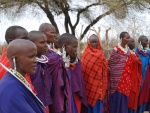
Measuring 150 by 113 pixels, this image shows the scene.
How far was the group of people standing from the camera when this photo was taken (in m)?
2.19

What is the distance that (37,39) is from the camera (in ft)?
11.2

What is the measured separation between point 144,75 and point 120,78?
1.01 meters

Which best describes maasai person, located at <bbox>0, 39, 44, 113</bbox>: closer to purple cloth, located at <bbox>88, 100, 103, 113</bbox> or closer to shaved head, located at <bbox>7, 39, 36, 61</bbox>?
shaved head, located at <bbox>7, 39, 36, 61</bbox>

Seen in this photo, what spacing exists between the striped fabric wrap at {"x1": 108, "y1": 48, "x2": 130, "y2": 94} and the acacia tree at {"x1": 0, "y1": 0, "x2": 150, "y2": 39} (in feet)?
30.3

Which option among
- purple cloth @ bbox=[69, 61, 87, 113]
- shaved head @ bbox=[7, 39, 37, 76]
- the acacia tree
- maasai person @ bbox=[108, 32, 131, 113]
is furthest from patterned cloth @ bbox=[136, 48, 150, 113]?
the acacia tree

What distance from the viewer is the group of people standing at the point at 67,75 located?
219cm

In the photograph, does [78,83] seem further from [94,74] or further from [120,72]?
[120,72]

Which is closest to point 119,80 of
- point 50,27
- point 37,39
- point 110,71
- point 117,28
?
point 110,71

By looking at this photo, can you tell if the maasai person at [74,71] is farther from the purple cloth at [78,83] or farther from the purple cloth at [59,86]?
the purple cloth at [59,86]

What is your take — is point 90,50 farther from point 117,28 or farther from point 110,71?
point 117,28

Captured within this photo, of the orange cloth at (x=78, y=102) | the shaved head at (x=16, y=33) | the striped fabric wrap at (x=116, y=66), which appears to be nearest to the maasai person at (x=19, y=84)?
the shaved head at (x=16, y=33)

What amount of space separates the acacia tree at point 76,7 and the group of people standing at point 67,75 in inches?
349

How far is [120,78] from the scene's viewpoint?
5480 mm

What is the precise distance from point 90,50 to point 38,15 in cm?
1063
